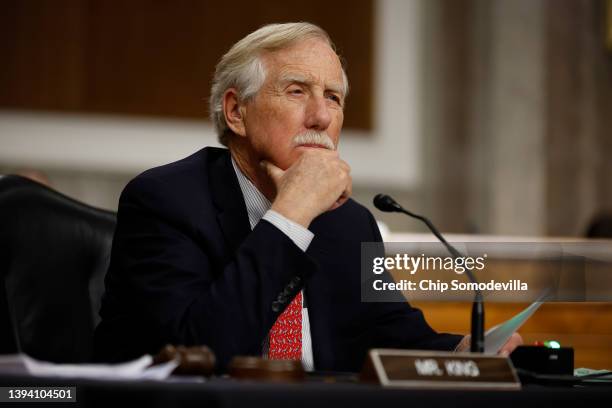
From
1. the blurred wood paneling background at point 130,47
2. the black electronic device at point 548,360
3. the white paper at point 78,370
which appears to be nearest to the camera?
the white paper at point 78,370

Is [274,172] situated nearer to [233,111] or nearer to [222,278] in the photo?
[233,111]

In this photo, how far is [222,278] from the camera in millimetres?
1454

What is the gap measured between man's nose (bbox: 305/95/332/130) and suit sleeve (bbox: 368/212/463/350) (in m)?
0.41

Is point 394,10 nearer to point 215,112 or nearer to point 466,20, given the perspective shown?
point 466,20

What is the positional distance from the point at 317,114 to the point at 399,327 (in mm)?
491

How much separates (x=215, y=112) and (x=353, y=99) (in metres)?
2.78

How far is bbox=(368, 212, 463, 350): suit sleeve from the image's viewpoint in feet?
6.13

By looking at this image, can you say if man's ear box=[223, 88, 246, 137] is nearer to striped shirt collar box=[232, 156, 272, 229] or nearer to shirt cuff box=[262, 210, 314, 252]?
striped shirt collar box=[232, 156, 272, 229]

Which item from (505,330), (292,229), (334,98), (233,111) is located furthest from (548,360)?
(233,111)

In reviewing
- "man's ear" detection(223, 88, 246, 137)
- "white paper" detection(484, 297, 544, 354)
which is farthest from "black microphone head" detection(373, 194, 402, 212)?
"man's ear" detection(223, 88, 246, 137)

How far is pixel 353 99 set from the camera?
4762 millimetres

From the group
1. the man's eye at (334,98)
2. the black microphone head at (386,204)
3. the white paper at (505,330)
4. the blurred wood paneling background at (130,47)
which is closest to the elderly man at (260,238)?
the man's eye at (334,98)

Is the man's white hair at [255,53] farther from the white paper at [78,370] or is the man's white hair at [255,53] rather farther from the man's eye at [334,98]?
the white paper at [78,370]

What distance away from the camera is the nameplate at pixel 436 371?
1.00 m
